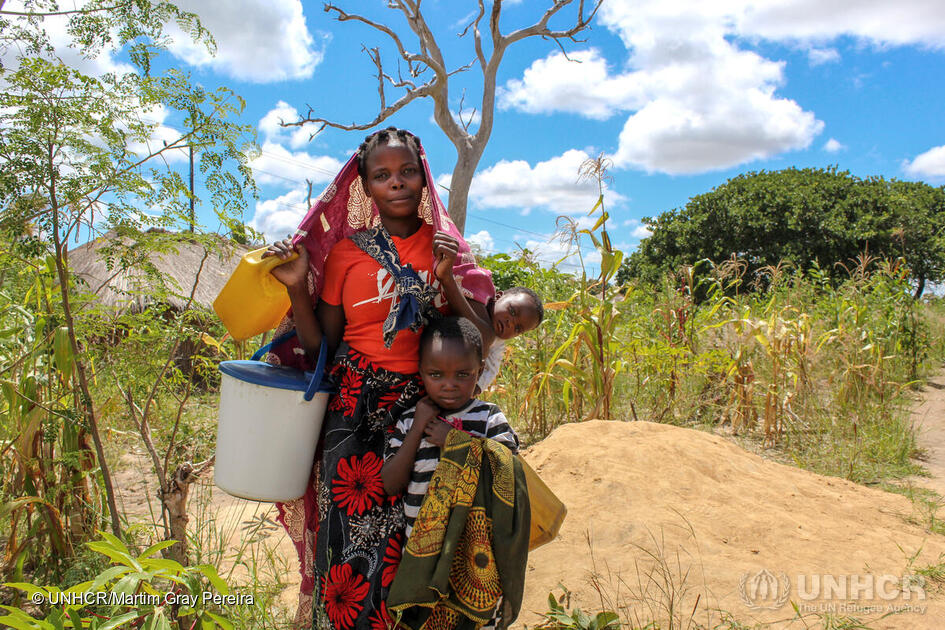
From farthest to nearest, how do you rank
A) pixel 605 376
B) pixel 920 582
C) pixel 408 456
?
pixel 605 376 < pixel 920 582 < pixel 408 456

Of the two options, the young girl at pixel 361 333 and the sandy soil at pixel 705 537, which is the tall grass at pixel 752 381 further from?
the young girl at pixel 361 333

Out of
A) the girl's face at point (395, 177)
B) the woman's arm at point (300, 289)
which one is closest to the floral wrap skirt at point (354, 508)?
the woman's arm at point (300, 289)

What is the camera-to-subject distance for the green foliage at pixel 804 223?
46.9 feet

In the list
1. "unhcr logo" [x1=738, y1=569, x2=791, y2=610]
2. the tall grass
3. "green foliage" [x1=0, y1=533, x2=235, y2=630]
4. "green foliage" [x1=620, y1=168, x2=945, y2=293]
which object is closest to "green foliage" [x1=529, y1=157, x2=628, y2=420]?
the tall grass

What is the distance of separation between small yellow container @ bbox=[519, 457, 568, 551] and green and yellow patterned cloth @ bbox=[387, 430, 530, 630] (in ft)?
0.32

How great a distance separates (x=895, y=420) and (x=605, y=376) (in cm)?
224

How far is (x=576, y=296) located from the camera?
165 inches

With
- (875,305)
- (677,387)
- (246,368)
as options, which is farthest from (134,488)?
(875,305)

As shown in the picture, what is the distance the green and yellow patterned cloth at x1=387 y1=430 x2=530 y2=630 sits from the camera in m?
1.53

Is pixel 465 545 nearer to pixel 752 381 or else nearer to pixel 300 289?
pixel 300 289

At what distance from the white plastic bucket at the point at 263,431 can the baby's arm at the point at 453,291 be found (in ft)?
1.43

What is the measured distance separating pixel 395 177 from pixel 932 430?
539cm

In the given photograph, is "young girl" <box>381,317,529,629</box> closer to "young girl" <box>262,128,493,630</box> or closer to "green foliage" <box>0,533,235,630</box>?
"young girl" <box>262,128,493,630</box>

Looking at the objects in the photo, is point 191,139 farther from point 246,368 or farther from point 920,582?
point 920,582
